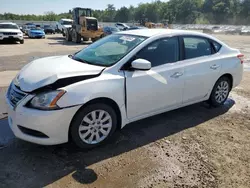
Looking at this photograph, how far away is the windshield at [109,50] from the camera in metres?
3.73

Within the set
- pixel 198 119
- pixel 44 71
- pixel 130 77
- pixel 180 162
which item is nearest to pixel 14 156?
pixel 44 71

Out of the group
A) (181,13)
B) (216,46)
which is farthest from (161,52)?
(181,13)

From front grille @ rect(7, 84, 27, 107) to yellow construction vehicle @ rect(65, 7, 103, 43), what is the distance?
18.4 metres

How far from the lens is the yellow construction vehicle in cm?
2097

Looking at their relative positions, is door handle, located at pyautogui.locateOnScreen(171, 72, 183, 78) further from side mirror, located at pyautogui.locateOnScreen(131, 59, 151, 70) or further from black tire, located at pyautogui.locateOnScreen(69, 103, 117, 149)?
black tire, located at pyautogui.locateOnScreen(69, 103, 117, 149)

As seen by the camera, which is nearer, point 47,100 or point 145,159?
point 47,100

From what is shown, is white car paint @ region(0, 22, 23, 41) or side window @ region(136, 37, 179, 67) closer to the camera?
side window @ region(136, 37, 179, 67)

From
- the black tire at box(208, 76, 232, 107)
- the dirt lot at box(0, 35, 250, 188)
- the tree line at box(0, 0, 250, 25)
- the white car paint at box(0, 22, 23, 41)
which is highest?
the tree line at box(0, 0, 250, 25)

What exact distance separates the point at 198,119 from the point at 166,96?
103cm

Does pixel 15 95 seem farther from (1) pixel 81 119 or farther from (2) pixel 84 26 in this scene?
(2) pixel 84 26

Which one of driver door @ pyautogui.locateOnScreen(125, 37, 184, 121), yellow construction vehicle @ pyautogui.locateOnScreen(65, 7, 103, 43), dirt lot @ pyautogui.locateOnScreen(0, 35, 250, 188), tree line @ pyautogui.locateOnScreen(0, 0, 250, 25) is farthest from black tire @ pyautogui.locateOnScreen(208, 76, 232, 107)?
tree line @ pyautogui.locateOnScreen(0, 0, 250, 25)

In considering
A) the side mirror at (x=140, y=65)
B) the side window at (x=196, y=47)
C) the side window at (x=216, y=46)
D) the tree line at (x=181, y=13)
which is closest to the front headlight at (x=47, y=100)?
the side mirror at (x=140, y=65)

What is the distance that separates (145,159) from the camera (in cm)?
327

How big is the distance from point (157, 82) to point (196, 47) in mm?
1314
